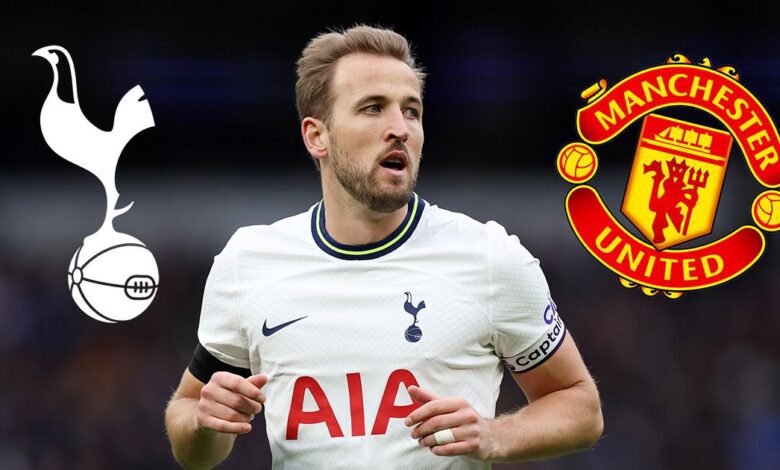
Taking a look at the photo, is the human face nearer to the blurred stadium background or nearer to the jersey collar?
the jersey collar

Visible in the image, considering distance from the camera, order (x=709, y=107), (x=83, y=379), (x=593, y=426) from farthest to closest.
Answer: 1. (x=83, y=379)
2. (x=709, y=107)
3. (x=593, y=426)


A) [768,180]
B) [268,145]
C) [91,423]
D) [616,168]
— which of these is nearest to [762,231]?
[616,168]

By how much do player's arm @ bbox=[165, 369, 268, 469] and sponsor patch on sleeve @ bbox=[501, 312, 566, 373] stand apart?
836 mm

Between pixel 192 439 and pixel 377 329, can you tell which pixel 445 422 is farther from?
pixel 192 439

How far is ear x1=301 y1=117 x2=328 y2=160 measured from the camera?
3834mm

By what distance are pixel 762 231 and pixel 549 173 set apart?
2118 millimetres

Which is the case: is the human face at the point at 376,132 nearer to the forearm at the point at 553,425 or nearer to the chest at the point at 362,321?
the chest at the point at 362,321

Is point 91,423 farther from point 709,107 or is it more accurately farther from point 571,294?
point 709,107

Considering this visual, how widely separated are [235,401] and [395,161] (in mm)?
921

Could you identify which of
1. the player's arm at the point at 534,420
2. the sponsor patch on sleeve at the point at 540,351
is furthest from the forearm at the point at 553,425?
the sponsor patch on sleeve at the point at 540,351

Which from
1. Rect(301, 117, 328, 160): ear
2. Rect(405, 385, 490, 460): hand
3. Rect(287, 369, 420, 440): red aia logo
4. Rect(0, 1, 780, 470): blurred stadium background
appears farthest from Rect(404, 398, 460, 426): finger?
Rect(0, 1, 780, 470): blurred stadium background

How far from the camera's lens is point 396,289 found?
359 cm

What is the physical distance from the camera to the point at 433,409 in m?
3.05

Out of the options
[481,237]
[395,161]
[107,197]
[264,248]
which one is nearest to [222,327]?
[264,248]
